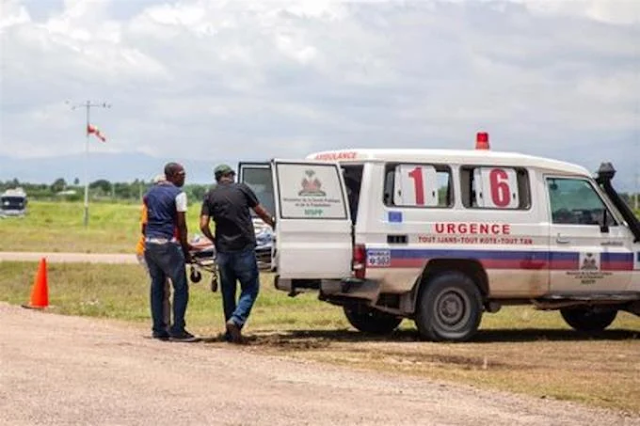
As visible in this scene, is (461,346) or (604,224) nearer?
(461,346)

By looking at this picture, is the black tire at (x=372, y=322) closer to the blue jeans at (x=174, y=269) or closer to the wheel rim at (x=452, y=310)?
the wheel rim at (x=452, y=310)

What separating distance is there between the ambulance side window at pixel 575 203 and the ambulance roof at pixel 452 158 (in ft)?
0.52

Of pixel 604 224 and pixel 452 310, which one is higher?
pixel 604 224

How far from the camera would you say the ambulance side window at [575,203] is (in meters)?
15.4

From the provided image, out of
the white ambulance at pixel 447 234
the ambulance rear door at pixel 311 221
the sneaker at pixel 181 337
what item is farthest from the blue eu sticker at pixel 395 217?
the sneaker at pixel 181 337

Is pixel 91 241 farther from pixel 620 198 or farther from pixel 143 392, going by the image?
pixel 143 392

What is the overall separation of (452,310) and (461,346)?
56 cm

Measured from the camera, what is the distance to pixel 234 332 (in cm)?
1398

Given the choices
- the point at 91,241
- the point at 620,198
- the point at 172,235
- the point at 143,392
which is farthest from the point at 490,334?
the point at 91,241

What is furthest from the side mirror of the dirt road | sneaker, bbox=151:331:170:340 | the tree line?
the tree line

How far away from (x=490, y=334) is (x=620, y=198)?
2426 millimetres

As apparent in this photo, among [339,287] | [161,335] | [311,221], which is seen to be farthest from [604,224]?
[161,335]

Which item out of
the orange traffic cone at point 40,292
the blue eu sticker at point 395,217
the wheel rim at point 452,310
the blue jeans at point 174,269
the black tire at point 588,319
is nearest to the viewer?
→ the blue jeans at point 174,269

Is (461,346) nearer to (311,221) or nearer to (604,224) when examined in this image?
(311,221)
